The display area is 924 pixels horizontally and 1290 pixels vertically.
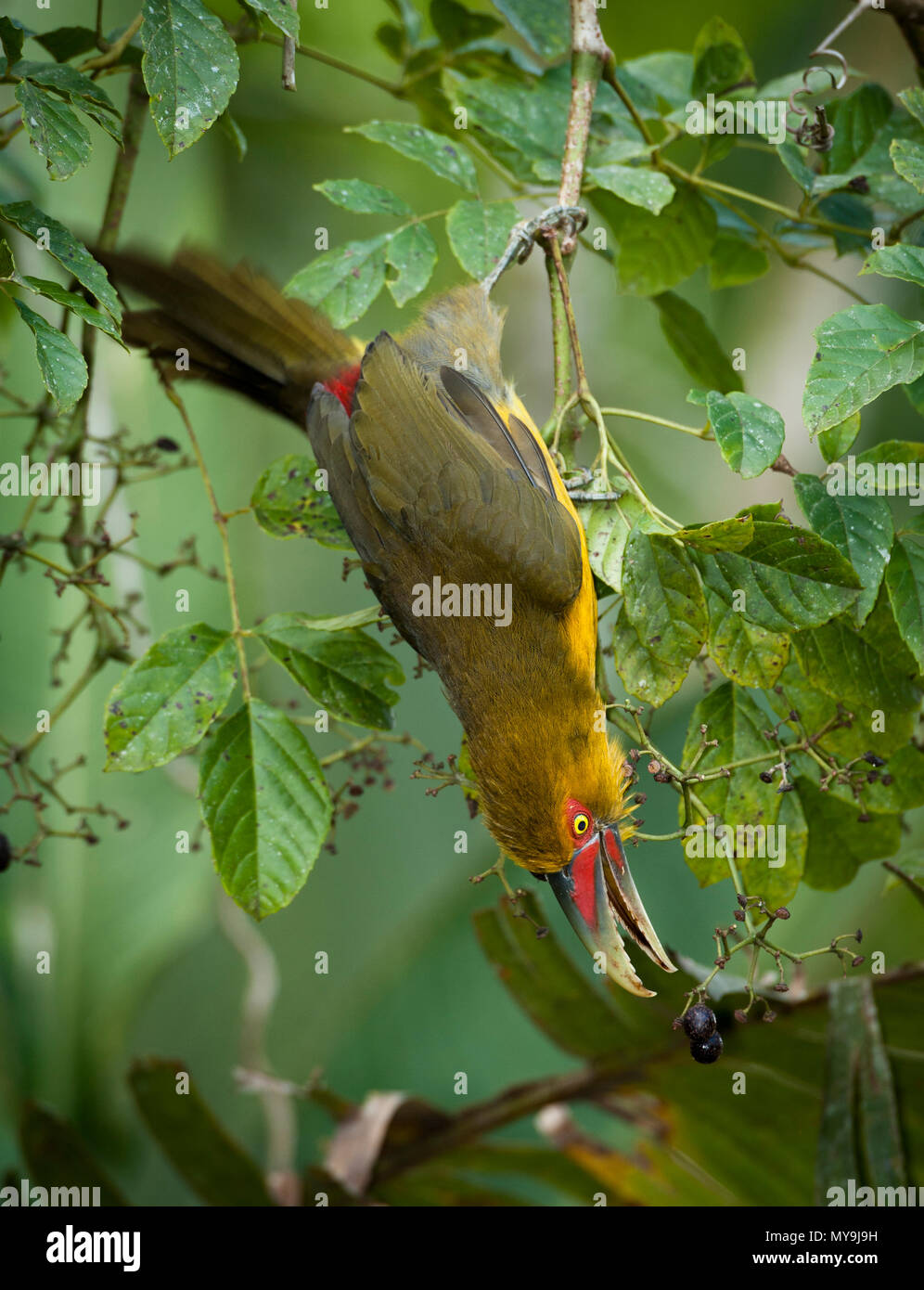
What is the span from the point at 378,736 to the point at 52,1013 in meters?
1.73

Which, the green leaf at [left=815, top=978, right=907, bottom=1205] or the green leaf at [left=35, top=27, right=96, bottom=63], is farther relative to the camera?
the green leaf at [left=815, top=978, right=907, bottom=1205]

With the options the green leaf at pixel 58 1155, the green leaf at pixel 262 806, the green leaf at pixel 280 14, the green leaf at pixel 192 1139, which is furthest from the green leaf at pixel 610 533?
the green leaf at pixel 58 1155

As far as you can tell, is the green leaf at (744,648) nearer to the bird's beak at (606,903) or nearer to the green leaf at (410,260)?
the bird's beak at (606,903)

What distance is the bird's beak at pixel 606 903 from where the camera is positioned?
1.55 m

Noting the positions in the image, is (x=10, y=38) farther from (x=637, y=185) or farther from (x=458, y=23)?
(x=458, y=23)

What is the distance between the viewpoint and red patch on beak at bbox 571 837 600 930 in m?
1.61

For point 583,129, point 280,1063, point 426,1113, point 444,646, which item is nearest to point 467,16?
point 583,129


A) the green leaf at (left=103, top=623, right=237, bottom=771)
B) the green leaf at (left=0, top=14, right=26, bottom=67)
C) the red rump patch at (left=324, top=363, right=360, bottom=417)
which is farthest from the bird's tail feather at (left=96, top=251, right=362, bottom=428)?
the green leaf at (left=103, top=623, right=237, bottom=771)

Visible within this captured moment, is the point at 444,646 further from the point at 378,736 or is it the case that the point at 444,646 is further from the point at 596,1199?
the point at 596,1199

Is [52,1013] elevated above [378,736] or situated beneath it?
situated beneath

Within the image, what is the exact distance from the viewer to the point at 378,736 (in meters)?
1.78

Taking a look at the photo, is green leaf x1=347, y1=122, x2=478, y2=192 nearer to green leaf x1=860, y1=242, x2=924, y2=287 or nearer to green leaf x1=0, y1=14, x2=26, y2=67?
green leaf x1=0, y1=14, x2=26, y2=67

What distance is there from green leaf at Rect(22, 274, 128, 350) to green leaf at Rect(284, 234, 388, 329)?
0.40 m
